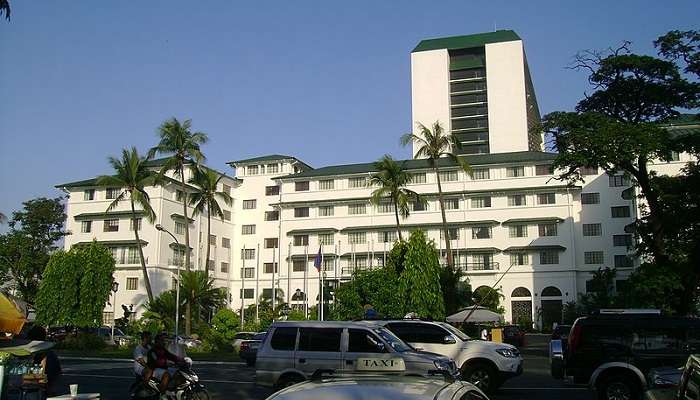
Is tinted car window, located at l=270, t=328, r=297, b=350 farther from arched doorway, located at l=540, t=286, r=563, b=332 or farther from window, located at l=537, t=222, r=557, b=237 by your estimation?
window, located at l=537, t=222, r=557, b=237

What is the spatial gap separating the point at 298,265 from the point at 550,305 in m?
28.4

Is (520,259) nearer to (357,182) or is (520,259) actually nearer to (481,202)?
(481,202)

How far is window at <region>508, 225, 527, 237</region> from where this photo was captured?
69125mm

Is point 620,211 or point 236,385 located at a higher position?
point 620,211

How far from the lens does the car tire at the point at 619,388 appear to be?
1370cm

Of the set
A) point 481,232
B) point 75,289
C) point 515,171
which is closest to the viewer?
point 75,289

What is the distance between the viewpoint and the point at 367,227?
2916 inches

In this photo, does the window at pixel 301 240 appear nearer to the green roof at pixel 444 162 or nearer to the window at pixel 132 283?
the green roof at pixel 444 162

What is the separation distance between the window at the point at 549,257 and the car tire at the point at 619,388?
5601 centimetres

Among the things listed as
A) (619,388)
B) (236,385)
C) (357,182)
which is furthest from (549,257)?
(619,388)

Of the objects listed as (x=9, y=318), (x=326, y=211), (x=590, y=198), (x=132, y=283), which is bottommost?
(x=9, y=318)

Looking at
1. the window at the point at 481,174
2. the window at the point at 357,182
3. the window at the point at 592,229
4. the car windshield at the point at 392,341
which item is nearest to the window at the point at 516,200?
the window at the point at 481,174

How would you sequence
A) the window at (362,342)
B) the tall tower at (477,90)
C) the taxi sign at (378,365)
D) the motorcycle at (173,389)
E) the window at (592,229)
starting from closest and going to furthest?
the taxi sign at (378,365), the motorcycle at (173,389), the window at (362,342), the window at (592,229), the tall tower at (477,90)

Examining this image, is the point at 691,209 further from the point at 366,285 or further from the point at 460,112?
the point at 460,112
